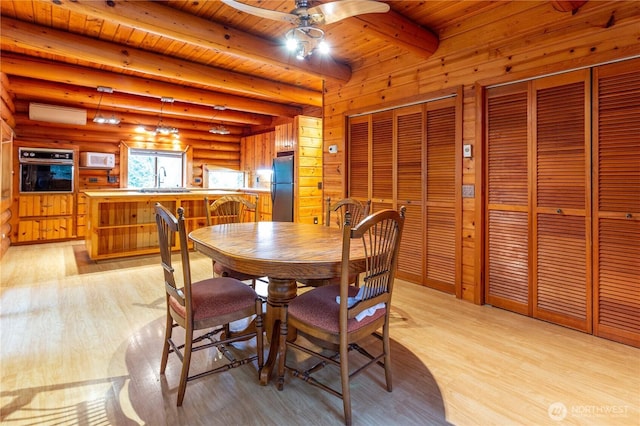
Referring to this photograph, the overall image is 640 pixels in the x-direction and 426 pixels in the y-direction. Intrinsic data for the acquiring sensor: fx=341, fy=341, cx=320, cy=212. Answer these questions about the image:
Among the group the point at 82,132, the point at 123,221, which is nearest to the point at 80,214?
the point at 82,132

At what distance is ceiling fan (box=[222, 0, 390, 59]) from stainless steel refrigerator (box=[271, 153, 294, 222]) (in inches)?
151

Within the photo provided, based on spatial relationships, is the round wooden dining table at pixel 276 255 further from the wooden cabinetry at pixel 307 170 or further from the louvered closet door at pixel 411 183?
the wooden cabinetry at pixel 307 170

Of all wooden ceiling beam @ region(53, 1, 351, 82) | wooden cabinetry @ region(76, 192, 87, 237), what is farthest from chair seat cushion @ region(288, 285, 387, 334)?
wooden cabinetry @ region(76, 192, 87, 237)

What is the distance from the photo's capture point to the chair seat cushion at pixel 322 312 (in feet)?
5.52

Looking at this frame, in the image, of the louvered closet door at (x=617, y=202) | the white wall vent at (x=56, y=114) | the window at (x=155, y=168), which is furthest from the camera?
the window at (x=155, y=168)

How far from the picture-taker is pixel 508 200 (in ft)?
10.0

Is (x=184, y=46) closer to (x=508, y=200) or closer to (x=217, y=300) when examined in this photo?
(x=217, y=300)

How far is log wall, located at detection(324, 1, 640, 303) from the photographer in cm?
247

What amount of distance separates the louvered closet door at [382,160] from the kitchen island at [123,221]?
2.75 m

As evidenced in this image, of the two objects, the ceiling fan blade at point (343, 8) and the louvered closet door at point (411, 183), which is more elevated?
the ceiling fan blade at point (343, 8)

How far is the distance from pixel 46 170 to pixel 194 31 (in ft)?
16.6

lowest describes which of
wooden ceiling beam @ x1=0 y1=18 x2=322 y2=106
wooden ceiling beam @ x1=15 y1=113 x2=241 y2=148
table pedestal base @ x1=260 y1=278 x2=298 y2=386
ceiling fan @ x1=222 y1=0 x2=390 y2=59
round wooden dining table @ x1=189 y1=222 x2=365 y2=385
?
table pedestal base @ x1=260 y1=278 x2=298 y2=386

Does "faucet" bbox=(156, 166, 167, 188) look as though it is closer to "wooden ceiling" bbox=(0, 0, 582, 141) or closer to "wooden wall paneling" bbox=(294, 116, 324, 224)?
"wooden ceiling" bbox=(0, 0, 582, 141)

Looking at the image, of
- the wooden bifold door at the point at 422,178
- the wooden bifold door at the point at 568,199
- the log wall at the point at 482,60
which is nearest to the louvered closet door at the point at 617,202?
the wooden bifold door at the point at 568,199
